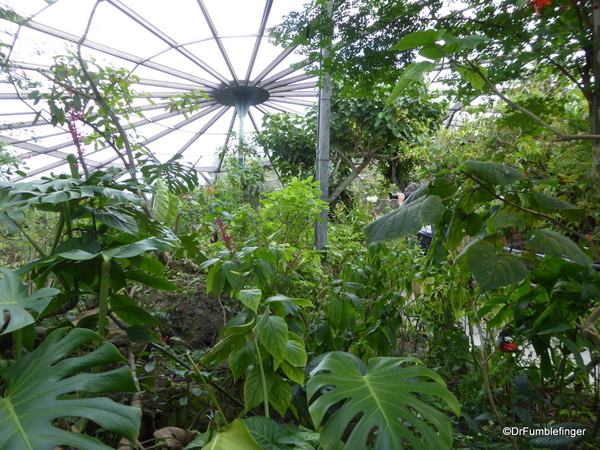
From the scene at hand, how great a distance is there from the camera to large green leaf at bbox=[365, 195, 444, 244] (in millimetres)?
961

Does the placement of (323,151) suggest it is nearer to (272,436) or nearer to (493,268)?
(493,268)

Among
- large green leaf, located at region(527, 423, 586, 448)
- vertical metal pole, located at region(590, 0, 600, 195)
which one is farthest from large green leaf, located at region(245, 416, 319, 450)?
vertical metal pole, located at region(590, 0, 600, 195)

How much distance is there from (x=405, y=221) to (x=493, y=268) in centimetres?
26

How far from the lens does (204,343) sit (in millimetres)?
2674

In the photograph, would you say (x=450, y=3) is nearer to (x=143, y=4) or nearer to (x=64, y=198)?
(x=64, y=198)

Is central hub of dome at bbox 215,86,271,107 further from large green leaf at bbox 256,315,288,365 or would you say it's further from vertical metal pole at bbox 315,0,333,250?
large green leaf at bbox 256,315,288,365

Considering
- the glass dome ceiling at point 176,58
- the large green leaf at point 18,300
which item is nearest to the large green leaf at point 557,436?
the large green leaf at point 18,300

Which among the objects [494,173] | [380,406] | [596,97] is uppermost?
[596,97]

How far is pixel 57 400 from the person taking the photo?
35.4 inches

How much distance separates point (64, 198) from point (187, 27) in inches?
280

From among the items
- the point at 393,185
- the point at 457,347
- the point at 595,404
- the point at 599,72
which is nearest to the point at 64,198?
the point at 599,72

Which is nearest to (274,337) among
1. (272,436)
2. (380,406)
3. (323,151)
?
(272,436)

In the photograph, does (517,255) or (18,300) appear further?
(517,255)

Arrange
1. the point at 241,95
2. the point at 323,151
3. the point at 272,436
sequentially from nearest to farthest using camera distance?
the point at 272,436 → the point at 323,151 → the point at 241,95
